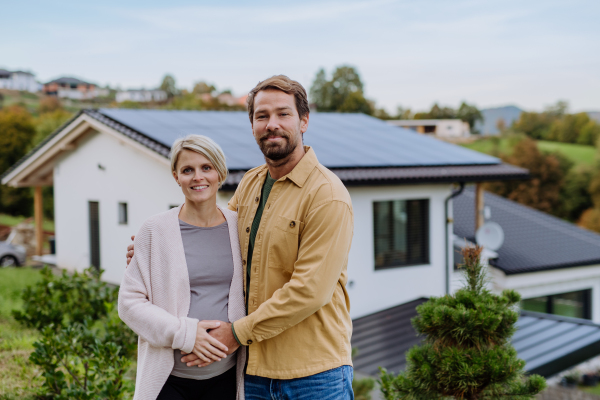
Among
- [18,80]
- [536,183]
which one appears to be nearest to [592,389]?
[536,183]

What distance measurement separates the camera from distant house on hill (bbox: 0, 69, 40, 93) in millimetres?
100406

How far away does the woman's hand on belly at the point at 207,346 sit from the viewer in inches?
88.2

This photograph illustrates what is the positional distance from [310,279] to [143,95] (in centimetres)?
9276

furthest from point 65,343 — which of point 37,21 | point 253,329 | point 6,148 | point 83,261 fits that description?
point 37,21

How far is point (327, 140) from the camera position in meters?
11.3

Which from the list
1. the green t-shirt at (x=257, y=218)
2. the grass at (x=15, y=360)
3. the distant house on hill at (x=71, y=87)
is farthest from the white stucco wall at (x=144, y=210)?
the distant house on hill at (x=71, y=87)

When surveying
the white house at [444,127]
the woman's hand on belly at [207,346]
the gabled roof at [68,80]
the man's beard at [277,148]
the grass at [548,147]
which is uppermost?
the gabled roof at [68,80]

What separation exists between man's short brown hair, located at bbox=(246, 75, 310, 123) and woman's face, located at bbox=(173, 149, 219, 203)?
1.11ft

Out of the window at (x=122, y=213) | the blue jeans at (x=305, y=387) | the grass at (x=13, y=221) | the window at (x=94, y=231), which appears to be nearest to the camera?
the blue jeans at (x=305, y=387)

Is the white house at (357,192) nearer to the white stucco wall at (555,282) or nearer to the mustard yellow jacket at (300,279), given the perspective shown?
the white stucco wall at (555,282)

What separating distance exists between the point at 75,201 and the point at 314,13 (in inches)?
1442

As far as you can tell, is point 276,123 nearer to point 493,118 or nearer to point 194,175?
point 194,175

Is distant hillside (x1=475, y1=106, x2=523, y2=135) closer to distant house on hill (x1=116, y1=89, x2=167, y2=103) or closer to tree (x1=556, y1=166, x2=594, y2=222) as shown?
tree (x1=556, y1=166, x2=594, y2=222)

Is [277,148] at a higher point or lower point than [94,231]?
higher
